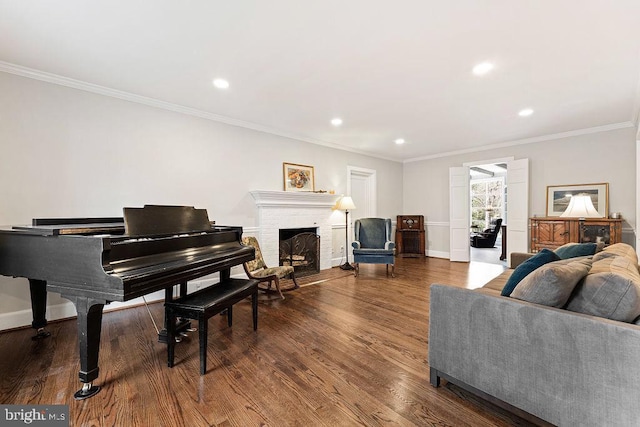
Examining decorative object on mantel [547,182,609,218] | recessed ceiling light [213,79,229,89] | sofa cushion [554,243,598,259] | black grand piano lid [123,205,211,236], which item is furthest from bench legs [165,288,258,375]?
decorative object on mantel [547,182,609,218]

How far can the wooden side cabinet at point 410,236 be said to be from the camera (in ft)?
21.6

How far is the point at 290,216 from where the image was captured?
4711 millimetres

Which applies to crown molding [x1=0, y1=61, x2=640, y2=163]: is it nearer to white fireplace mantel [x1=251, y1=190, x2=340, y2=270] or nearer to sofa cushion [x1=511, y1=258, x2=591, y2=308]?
white fireplace mantel [x1=251, y1=190, x2=340, y2=270]

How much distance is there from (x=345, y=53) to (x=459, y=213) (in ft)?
16.3

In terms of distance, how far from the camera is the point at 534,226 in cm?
475

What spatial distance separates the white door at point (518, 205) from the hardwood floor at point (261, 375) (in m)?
3.46

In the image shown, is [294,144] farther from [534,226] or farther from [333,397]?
[534,226]

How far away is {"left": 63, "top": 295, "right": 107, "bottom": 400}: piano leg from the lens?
166cm

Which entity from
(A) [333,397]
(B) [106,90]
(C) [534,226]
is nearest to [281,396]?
(A) [333,397]

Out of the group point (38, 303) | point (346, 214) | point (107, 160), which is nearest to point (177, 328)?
point (38, 303)

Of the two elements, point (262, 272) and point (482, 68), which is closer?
point (482, 68)

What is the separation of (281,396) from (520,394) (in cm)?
131

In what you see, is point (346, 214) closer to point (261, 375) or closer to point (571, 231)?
point (571, 231)

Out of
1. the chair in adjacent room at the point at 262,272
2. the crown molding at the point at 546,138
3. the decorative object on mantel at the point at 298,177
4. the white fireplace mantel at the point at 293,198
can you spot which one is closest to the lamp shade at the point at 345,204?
the white fireplace mantel at the point at 293,198
